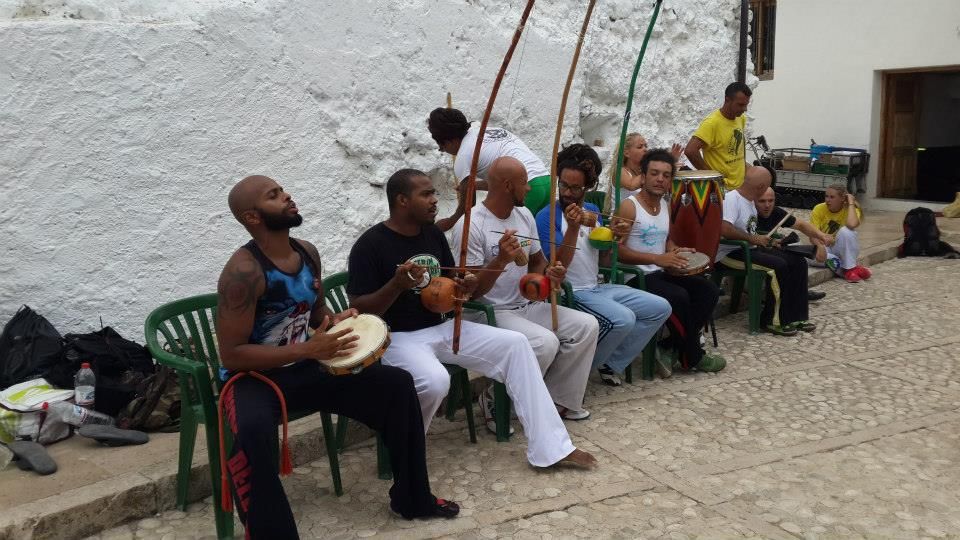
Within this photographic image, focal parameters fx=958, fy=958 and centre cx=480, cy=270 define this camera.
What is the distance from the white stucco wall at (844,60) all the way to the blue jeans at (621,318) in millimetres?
8650

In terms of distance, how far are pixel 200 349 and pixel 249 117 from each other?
64.7 inches

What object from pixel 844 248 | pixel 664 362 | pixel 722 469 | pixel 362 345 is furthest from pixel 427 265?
pixel 844 248

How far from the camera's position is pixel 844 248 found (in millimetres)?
8320

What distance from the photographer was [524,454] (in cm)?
428

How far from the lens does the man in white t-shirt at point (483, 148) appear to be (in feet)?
17.7

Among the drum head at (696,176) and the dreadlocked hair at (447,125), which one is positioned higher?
the dreadlocked hair at (447,125)

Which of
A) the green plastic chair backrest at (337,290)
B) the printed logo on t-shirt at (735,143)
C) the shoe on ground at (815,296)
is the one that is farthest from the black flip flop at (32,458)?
the shoe on ground at (815,296)

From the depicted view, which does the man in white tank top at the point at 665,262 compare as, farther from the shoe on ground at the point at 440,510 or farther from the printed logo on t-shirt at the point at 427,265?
the shoe on ground at the point at 440,510

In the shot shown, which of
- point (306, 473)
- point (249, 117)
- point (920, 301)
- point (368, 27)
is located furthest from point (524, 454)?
point (920, 301)

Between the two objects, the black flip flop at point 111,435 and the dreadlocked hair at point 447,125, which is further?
the dreadlocked hair at point 447,125

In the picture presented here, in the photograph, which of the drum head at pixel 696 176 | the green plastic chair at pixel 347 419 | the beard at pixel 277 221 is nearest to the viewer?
the beard at pixel 277 221

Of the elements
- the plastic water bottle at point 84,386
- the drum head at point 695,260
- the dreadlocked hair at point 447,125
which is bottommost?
the plastic water bottle at point 84,386

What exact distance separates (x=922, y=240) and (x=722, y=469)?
22.2 feet

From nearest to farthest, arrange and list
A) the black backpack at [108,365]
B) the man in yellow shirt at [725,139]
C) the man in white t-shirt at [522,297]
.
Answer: the black backpack at [108,365] → the man in white t-shirt at [522,297] → the man in yellow shirt at [725,139]
